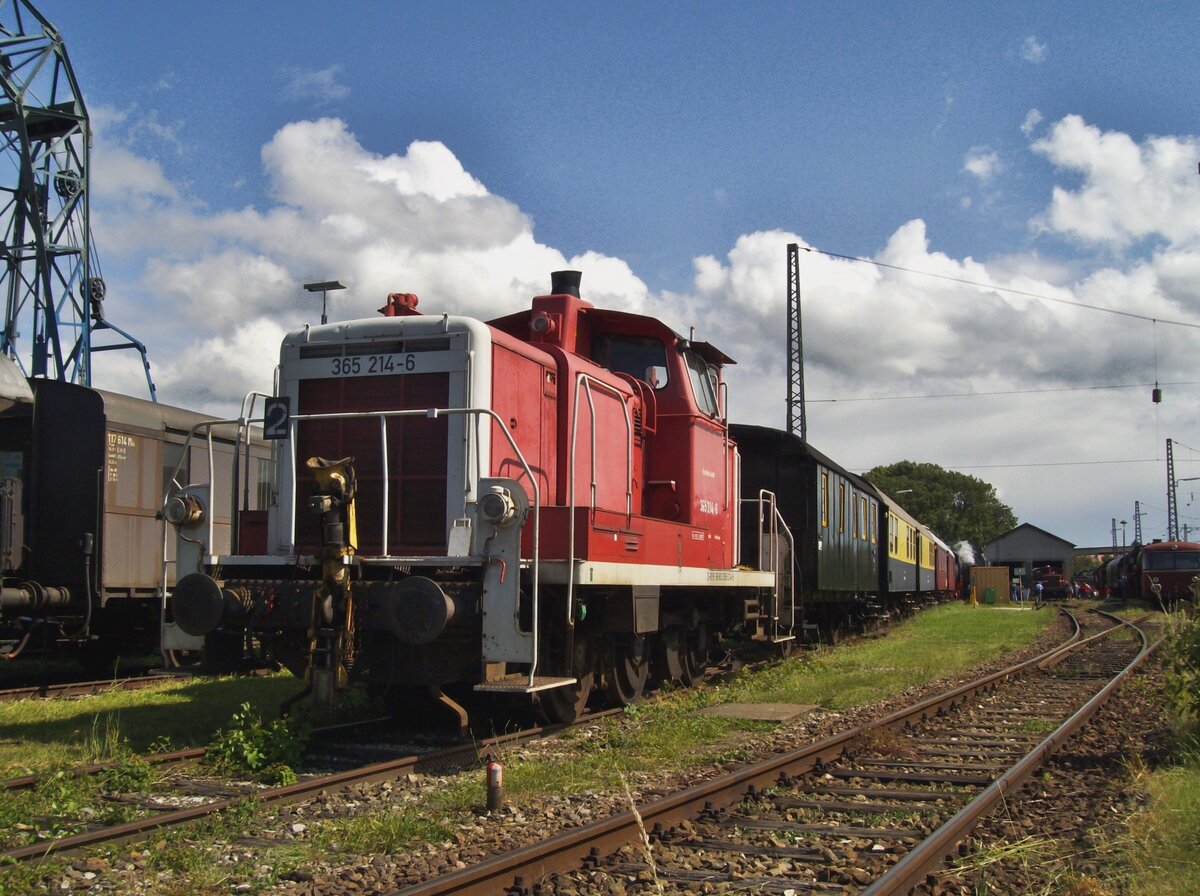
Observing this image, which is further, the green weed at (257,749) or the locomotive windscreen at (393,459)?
the locomotive windscreen at (393,459)

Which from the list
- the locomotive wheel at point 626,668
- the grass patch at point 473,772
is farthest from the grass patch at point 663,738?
the locomotive wheel at point 626,668

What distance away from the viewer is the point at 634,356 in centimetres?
995

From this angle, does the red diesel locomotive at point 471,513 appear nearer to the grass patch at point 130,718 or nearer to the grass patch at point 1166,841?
the grass patch at point 130,718

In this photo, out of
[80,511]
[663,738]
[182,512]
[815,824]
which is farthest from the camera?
[80,511]

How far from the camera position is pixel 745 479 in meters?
15.9

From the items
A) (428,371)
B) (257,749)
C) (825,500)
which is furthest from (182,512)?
(825,500)

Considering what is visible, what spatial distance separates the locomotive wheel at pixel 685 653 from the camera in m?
10.2

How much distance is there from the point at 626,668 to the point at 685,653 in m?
1.68

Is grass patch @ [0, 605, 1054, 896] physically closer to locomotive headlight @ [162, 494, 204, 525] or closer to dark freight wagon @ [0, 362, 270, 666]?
locomotive headlight @ [162, 494, 204, 525]

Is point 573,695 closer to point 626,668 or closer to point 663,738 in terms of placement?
point 663,738

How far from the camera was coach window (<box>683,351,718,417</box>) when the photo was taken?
10164 mm

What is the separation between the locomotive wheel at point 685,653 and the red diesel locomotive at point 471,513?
16 cm

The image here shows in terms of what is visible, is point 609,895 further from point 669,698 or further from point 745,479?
point 745,479

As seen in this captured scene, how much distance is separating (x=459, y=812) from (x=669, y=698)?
15.0ft
